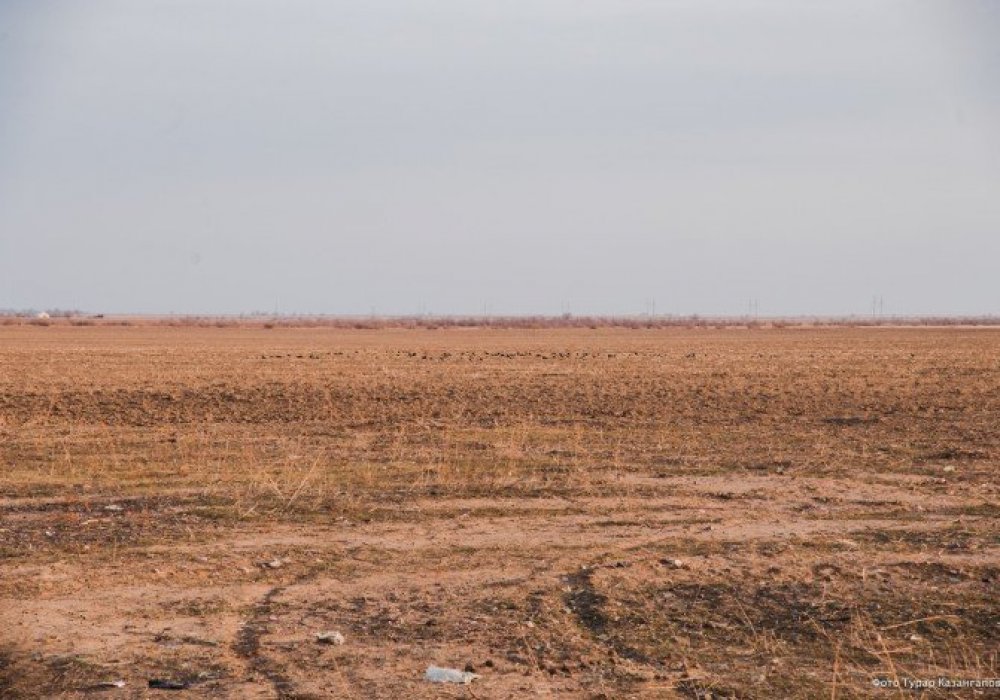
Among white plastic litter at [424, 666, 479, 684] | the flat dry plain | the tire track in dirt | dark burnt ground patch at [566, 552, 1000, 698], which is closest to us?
the tire track in dirt

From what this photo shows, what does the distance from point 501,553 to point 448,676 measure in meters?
3.15

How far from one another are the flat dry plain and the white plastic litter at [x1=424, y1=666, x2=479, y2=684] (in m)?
0.09

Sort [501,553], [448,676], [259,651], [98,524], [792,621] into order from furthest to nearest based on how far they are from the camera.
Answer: [98,524] → [501,553] → [792,621] → [259,651] → [448,676]

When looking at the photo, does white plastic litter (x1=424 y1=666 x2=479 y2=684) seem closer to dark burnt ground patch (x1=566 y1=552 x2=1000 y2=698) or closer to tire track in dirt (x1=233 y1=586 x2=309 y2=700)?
tire track in dirt (x1=233 y1=586 x2=309 y2=700)

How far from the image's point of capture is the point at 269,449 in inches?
674

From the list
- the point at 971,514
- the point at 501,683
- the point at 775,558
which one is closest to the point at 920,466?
the point at 971,514

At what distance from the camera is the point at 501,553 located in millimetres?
9867

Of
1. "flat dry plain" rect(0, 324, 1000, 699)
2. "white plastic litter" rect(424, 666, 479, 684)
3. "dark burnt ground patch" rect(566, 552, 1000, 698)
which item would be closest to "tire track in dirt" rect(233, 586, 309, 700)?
"flat dry plain" rect(0, 324, 1000, 699)

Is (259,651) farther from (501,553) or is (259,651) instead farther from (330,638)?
(501,553)

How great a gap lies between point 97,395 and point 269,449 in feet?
34.7

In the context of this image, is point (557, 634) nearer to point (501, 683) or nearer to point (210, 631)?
point (501, 683)

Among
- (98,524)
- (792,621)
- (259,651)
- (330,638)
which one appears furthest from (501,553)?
(98,524)

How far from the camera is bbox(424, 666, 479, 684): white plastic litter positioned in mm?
6691

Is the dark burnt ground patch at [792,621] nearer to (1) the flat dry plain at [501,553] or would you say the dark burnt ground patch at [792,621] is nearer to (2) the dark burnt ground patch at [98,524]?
(1) the flat dry plain at [501,553]
